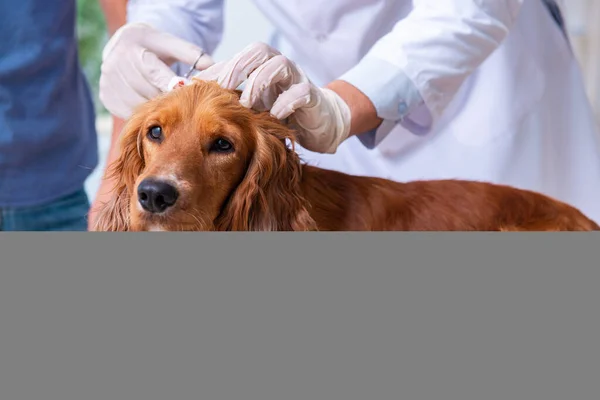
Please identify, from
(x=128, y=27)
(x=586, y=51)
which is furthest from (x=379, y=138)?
(x=128, y=27)

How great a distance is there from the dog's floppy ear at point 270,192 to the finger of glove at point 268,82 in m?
0.04

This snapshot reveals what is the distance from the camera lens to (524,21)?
1.65 metres

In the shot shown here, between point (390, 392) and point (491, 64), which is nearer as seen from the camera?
point (390, 392)

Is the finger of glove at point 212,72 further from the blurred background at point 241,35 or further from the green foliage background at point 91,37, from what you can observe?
the green foliage background at point 91,37

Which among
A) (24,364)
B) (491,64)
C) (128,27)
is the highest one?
(491,64)

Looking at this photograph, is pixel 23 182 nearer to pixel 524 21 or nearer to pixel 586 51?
pixel 524 21

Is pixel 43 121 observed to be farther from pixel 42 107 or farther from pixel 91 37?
pixel 91 37

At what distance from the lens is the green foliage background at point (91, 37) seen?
1.65m

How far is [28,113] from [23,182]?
0.15 metres

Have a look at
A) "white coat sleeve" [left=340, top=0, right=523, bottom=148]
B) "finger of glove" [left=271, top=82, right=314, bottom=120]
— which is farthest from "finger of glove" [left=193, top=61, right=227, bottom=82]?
"white coat sleeve" [left=340, top=0, right=523, bottom=148]

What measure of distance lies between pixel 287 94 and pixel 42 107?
0.56 metres

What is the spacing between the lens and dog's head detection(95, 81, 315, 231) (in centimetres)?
146

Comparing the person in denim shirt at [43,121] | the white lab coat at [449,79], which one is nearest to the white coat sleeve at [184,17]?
the white lab coat at [449,79]

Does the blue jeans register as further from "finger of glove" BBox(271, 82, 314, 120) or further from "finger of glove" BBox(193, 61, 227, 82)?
"finger of glove" BBox(271, 82, 314, 120)
